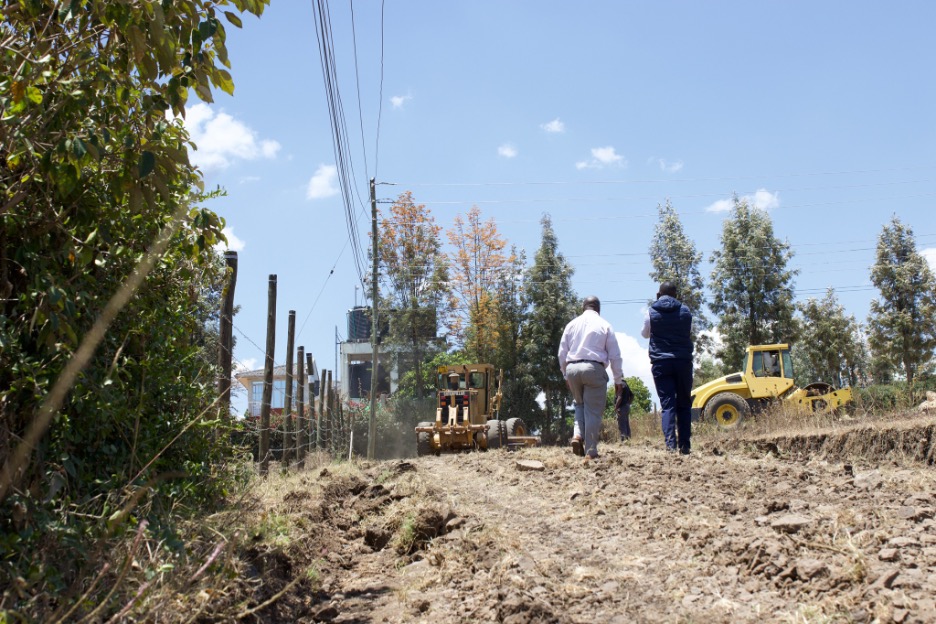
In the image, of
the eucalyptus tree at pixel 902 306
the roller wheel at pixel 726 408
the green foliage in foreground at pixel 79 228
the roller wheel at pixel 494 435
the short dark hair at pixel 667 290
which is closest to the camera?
the green foliage in foreground at pixel 79 228

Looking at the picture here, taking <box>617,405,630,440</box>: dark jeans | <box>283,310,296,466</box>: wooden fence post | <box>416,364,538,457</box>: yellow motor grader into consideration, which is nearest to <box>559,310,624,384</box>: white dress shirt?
<box>283,310,296,466</box>: wooden fence post

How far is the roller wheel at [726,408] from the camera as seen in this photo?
2244 centimetres

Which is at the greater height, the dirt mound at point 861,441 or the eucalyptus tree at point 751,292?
the eucalyptus tree at point 751,292

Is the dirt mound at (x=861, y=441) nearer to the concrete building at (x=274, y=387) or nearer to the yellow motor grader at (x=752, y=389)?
the concrete building at (x=274, y=387)

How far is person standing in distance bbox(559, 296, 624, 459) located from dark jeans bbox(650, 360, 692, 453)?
19.5 inches

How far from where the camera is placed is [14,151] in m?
3.43

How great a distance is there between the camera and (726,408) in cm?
2278

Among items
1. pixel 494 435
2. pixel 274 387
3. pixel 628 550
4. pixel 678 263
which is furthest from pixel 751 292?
pixel 628 550

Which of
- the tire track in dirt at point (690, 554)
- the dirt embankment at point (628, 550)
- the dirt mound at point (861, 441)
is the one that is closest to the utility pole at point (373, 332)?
the dirt mound at point (861, 441)

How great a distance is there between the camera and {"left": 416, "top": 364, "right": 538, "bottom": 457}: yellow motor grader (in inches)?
842

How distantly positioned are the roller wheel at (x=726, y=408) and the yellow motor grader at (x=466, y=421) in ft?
15.8

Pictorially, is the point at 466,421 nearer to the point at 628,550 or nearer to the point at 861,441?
the point at 861,441

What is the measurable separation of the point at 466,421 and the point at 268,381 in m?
8.18

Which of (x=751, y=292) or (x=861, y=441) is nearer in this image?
(x=861, y=441)
